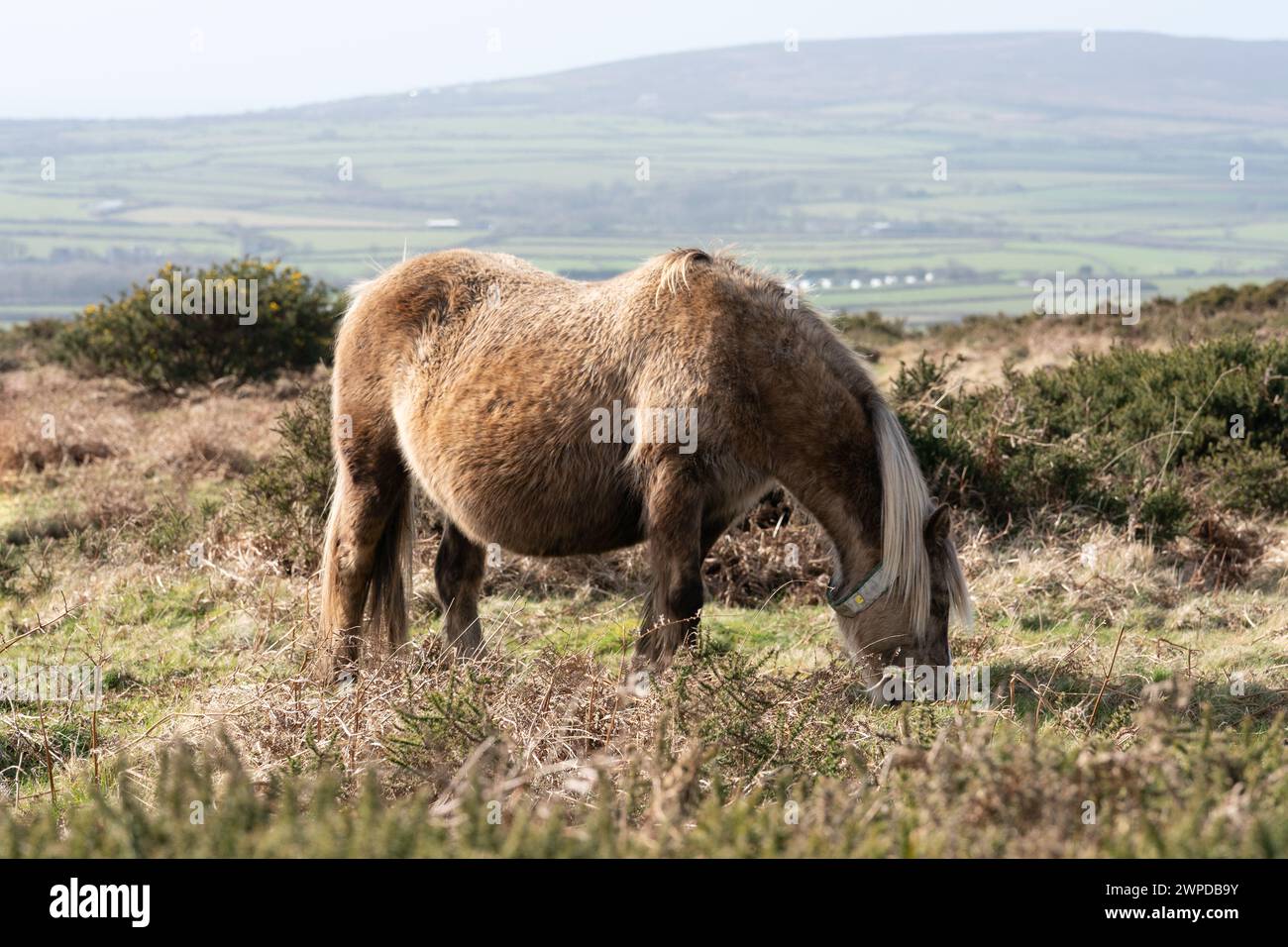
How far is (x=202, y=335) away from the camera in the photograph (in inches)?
592

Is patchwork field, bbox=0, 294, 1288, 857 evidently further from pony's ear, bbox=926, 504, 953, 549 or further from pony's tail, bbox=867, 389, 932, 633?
pony's ear, bbox=926, 504, 953, 549

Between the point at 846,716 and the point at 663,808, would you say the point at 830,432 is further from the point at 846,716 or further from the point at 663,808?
the point at 663,808

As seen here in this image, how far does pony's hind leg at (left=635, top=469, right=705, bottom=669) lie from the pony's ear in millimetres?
974

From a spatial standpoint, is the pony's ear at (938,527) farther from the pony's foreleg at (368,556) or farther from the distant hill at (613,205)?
the distant hill at (613,205)

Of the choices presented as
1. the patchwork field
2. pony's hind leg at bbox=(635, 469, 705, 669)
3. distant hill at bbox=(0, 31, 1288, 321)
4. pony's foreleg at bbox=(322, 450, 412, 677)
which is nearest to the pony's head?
the patchwork field

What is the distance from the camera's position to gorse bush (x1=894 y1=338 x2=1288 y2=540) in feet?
27.4

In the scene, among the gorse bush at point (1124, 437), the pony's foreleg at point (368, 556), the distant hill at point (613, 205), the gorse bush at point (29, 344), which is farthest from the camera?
the distant hill at point (613, 205)

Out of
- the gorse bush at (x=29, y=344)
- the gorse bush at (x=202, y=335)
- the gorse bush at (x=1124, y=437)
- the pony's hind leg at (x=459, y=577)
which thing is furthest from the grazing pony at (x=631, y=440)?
the gorse bush at (x=29, y=344)

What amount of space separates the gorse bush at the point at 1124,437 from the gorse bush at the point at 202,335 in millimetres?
8809

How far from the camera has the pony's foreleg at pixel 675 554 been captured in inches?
200

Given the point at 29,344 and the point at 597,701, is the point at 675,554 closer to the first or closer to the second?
the point at 597,701

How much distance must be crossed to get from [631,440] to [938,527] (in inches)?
54.2

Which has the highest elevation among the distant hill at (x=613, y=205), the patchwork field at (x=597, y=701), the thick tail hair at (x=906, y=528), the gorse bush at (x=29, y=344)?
the distant hill at (x=613, y=205)
